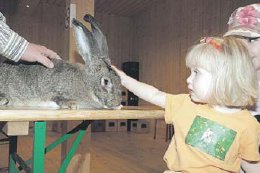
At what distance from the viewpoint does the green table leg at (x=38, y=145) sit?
155 centimetres

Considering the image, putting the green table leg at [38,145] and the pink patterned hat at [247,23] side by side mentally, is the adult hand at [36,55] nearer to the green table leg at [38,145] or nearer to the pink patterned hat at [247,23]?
the green table leg at [38,145]

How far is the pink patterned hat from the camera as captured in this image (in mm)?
1747

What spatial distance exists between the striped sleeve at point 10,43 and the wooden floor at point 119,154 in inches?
110

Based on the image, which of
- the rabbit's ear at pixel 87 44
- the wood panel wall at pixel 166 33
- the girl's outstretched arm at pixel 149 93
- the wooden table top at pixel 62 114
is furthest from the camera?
the wood panel wall at pixel 166 33

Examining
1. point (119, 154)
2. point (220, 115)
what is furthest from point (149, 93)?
point (119, 154)

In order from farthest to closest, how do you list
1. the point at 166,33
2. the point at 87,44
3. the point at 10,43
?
the point at 166,33 < the point at 87,44 < the point at 10,43

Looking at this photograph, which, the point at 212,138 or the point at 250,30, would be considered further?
the point at 250,30

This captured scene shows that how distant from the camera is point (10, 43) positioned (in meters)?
1.67

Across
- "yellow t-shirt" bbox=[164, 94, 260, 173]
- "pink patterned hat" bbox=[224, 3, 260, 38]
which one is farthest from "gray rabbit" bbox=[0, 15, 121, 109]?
"pink patterned hat" bbox=[224, 3, 260, 38]

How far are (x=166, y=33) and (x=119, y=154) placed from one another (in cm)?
453

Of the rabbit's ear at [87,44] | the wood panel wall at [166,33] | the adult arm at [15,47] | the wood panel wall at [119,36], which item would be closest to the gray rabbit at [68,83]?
the rabbit's ear at [87,44]

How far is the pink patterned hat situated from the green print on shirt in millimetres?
512

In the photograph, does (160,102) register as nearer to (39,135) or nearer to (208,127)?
(208,127)

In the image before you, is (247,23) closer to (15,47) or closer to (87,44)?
(87,44)
